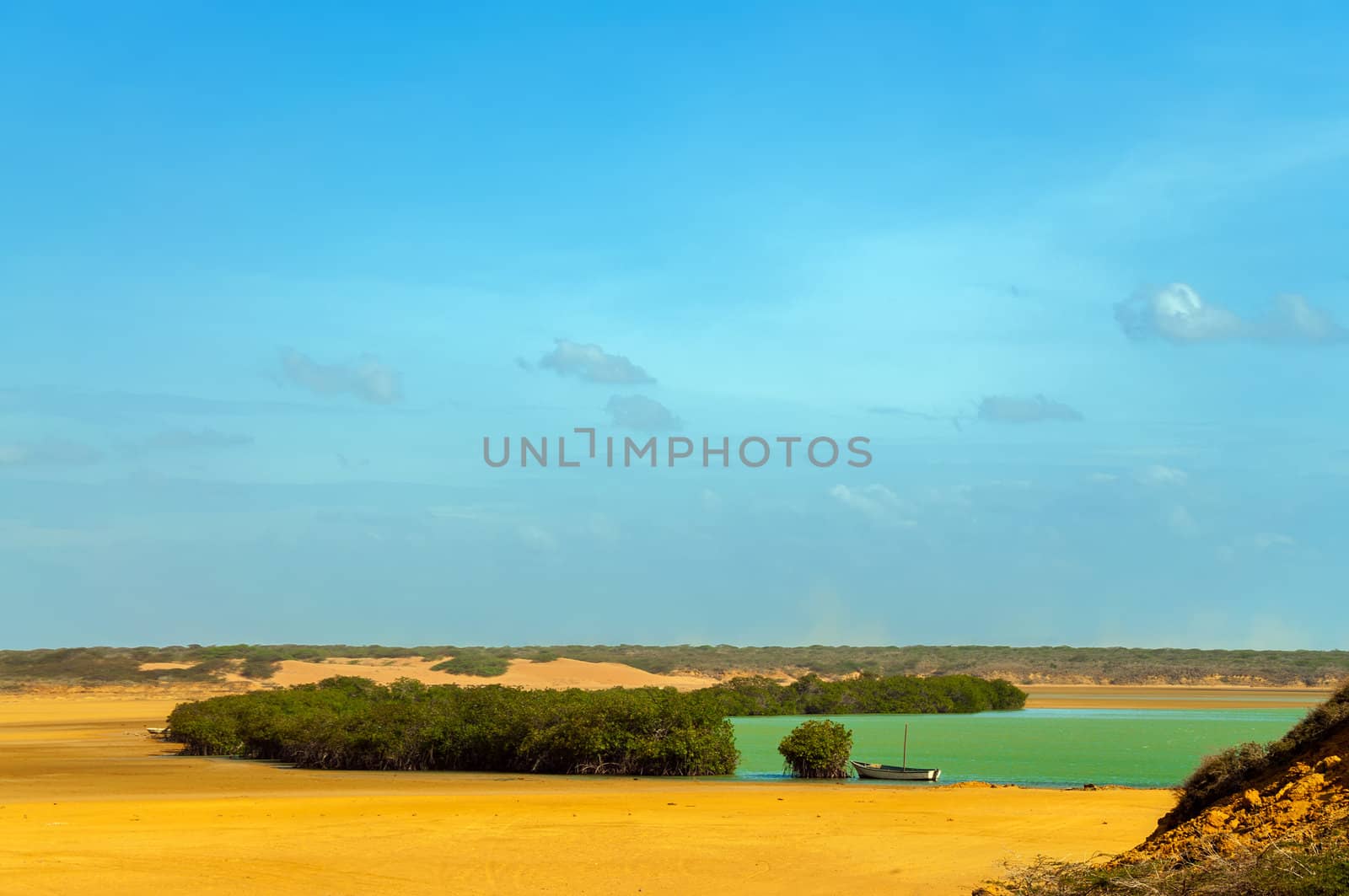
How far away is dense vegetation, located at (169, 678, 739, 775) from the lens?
121ft

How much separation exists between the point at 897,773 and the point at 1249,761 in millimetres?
20551

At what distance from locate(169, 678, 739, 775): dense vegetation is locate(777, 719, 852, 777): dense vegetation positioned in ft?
6.67

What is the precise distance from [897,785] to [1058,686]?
9381 centimetres

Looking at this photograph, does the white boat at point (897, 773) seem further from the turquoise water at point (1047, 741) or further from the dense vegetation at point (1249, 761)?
the dense vegetation at point (1249, 761)

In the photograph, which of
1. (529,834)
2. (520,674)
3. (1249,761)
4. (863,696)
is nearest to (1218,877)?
(1249,761)

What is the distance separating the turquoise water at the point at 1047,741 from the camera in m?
37.5

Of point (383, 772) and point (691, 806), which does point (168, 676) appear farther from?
point (691, 806)

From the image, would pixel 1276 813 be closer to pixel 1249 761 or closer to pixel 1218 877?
pixel 1249 761

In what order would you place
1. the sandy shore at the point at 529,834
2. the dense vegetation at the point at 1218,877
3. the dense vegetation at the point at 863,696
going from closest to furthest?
the dense vegetation at the point at 1218,877 < the sandy shore at the point at 529,834 < the dense vegetation at the point at 863,696

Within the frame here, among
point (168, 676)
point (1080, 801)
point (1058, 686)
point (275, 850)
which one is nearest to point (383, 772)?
point (275, 850)

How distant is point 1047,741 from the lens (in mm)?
50500

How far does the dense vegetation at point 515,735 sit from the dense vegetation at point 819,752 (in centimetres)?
203

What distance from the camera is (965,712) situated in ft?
258

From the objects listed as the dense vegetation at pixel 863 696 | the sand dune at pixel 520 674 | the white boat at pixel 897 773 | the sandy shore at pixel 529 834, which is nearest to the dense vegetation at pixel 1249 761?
the sandy shore at pixel 529 834
